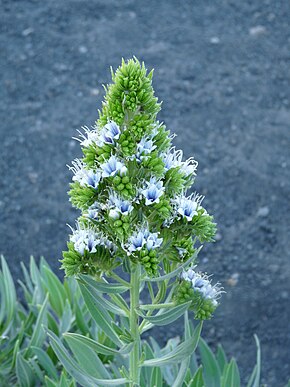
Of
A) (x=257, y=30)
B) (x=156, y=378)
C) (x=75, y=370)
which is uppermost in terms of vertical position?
(x=257, y=30)

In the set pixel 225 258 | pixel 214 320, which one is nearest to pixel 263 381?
pixel 214 320

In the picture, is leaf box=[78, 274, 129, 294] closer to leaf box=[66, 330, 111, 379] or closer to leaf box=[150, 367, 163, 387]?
leaf box=[66, 330, 111, 379]

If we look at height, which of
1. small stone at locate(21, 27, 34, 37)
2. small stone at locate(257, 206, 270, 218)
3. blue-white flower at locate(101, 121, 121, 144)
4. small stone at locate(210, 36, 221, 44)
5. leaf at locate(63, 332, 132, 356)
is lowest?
leaf at locate(63, 332, 132, 356)

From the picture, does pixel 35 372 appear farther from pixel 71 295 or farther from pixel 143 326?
pixel 143 326

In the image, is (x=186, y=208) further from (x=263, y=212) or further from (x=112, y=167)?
(x=263, y=212)

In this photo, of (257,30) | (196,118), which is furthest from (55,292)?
(257,30)

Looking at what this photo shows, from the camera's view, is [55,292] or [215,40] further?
[215,40]

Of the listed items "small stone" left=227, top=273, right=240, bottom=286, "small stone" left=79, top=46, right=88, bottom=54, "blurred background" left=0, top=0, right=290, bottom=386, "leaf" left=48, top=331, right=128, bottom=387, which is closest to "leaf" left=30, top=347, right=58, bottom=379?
"leaf" left=48, top=331, right=128, bottom=387
